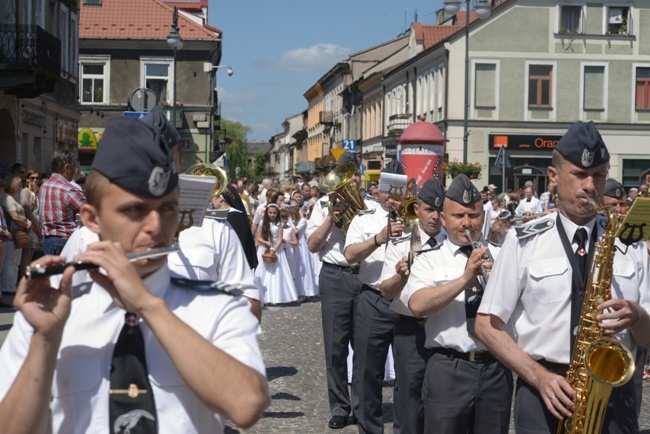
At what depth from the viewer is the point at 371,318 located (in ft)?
28.4

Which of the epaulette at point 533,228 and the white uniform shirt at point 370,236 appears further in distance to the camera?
the white uniform shirt at point 370,236

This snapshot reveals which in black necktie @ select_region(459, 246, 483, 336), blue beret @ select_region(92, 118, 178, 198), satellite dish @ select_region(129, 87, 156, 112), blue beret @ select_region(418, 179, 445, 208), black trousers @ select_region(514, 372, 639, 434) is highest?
satellite dish @ select_region(129, 87, 156, 112)

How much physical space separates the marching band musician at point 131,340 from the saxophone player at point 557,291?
2160 mm

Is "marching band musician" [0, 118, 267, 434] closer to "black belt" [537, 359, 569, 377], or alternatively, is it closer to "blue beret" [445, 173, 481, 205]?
"black belt" [537, 359, 569, 377]

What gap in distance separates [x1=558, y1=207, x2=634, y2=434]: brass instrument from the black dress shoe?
466 centimetres

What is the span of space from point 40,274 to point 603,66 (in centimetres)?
4909

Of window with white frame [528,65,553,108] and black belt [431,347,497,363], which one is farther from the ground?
window with white frame [528,65,553,108]

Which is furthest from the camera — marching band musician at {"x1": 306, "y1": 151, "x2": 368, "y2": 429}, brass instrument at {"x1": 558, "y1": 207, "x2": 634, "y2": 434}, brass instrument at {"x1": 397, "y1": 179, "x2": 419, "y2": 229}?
marching band musician at {"x1": 306, "y1": 151, "x2": 368, "y2": 429}

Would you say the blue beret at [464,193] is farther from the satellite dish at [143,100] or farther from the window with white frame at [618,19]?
the window with white frame at [618,19]

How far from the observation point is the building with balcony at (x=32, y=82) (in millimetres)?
25297

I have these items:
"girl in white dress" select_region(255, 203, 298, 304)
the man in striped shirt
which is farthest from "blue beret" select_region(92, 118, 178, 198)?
"girl in white dress" select_region(255, 203, 298, 304)

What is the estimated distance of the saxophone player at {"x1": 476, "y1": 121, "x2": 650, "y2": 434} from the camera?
4.67 metres

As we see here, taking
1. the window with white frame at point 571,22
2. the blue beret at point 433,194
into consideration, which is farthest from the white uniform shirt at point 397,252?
the window with white frame at point 571,22

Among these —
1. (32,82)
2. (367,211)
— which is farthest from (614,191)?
(32,82)
